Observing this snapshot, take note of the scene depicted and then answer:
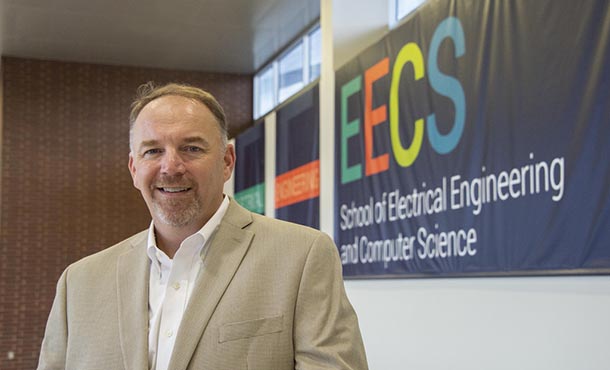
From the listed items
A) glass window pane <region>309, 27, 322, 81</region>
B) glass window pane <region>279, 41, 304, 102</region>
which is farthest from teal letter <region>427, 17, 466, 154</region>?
glass window pane <region>279, 41, 304, 102</region>

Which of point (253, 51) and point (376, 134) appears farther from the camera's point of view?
point (253, 51)

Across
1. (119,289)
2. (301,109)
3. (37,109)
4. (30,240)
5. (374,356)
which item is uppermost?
(37,109)

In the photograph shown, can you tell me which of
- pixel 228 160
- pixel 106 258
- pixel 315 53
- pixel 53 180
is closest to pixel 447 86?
pixel 228 160

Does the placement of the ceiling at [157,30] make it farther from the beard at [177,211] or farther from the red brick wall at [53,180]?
the beard at [177,211]

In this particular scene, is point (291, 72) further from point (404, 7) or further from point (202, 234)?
point (202, 234)

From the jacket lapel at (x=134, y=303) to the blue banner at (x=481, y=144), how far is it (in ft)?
8.34

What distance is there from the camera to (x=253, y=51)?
38.9 feet

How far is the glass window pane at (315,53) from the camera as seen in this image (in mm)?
10203

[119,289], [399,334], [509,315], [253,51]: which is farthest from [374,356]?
[253,51]

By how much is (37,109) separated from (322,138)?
6.18 meters

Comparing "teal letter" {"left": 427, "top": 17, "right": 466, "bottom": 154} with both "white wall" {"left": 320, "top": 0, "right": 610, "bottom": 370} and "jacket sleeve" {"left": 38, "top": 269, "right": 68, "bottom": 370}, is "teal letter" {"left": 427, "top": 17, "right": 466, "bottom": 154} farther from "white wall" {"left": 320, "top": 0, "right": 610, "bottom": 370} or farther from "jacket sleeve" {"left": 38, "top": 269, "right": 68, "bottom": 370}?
"jacket sleeve" {"left": 38, "top": 269, "right": 68, "bottom": 370}

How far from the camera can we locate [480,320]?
4992 mm

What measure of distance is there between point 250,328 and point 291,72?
962cm

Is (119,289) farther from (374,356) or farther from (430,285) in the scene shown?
(374,356)
